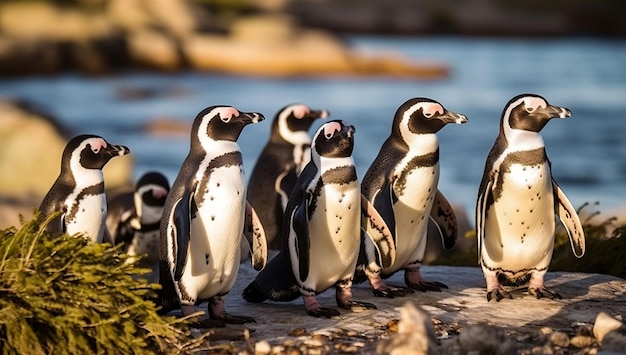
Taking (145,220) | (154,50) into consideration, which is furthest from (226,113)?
(154,50)

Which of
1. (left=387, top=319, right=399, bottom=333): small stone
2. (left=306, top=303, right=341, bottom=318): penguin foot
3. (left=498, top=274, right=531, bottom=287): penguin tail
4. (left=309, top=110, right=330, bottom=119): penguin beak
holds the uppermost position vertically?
(left=309, top=110, right=330, bottom=119): penguin beak

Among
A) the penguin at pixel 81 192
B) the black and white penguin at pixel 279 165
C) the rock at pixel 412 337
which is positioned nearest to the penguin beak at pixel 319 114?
the black and white penguin at pixel 279 165

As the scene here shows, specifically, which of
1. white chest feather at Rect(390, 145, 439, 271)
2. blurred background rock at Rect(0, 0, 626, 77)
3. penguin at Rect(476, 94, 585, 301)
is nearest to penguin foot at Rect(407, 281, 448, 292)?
white chest feather at Rect(390, 145, 439, 271)

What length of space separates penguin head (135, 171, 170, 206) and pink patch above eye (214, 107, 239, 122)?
3.11m

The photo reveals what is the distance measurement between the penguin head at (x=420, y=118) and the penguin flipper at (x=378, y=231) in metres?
0.54

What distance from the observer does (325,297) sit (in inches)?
291

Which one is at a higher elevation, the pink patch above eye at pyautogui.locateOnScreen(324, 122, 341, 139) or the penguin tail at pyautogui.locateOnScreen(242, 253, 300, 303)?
the pink patch above eye at pyautogui.locateOnScreen(324, 122, 341, 139)

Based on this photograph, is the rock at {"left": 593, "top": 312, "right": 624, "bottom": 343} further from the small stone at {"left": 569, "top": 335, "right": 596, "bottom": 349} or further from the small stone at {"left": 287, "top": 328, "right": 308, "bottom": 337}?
the small stone at {"left": 287, "top": 328, "right": 308, "bottom": 337}

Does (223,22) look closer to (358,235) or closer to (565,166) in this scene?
(565,166)

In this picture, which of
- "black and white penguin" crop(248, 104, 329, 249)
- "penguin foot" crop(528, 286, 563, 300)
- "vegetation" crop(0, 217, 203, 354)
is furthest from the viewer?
"black and white penguin" crop(248, 104, 329, 249)

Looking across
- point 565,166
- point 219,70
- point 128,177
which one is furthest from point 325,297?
point 219,70

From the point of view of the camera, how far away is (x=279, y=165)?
389 inches

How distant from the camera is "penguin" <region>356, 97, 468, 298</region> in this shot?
715cm

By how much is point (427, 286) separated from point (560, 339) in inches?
64.8
